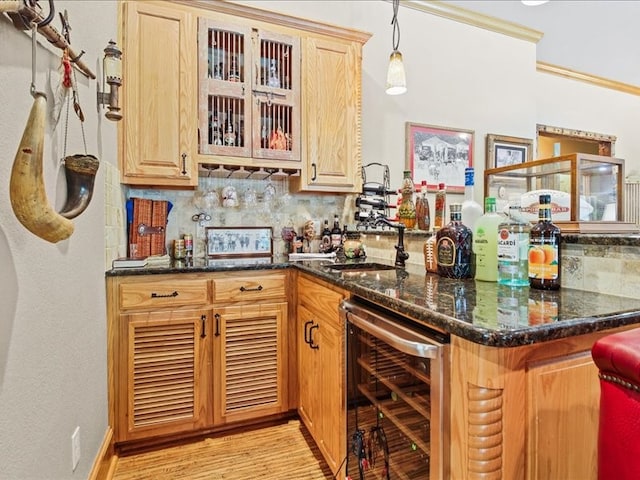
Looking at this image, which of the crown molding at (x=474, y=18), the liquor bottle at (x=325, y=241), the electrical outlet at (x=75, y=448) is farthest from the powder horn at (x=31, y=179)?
the crown molding at (x=474, y=18)

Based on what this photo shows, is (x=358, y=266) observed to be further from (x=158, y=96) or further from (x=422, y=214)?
(x=158, y=96)

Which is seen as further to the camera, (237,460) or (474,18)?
(474,18)

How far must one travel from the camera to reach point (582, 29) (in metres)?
3.41

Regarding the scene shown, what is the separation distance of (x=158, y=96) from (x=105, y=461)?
192 centimetres

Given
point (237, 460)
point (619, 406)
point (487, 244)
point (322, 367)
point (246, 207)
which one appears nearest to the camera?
point (619, 406)

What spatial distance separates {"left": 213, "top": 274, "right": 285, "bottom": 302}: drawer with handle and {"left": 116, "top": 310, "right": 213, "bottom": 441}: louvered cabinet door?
14 centimetres

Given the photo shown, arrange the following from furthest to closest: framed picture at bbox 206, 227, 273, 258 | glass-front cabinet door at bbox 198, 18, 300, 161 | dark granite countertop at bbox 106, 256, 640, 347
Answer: framed picture at bbox 206, 227, 273, 258 → glass-front cabinet door at bbox 198, 18, 300, 161 → dark granite countertop at bbox 106, 256, 640, 347

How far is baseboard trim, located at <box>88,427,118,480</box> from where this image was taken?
4.84 feet

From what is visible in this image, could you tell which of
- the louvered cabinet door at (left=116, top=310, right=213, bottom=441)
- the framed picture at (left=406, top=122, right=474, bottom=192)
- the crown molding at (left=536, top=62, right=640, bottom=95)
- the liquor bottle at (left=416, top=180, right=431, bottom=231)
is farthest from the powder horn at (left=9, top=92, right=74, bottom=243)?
the crown molding at (left=536, top=62, right=640, bottom=95)

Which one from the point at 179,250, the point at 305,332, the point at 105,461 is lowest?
the point at 105,461

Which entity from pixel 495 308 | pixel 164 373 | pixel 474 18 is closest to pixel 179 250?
pixel 164 373

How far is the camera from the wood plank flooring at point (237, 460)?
1.66 meters

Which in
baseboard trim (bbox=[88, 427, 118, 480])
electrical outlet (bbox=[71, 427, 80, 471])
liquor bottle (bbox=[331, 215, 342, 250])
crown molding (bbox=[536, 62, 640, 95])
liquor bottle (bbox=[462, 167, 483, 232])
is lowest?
baseboard trim (bbox=[88, 427, 118, 480])

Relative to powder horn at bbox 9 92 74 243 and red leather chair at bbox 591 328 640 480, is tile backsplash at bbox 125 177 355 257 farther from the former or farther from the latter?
red leather chair at bbox 591 328 640 480
